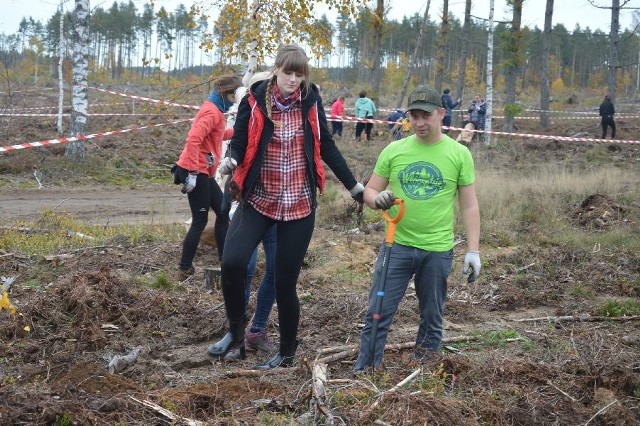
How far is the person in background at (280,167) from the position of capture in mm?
4574

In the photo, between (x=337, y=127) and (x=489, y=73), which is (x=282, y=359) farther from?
(x=337, y=127)

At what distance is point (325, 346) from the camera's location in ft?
18.2

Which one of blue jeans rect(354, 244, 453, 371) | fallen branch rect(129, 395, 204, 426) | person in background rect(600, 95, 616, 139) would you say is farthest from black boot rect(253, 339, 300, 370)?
person in background rect(600, 95, 616, 139)

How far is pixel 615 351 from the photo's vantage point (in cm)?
486

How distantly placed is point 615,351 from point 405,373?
1645 millimetres

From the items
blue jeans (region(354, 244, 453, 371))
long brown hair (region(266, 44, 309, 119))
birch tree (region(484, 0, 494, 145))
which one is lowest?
blue jeans (region(354, 244, 453, 371))

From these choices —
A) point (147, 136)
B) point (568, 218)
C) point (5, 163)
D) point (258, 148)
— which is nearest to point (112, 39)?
point (147, 136)

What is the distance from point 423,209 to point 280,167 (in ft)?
3.03

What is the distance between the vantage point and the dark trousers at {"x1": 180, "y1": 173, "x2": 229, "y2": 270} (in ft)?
23.3

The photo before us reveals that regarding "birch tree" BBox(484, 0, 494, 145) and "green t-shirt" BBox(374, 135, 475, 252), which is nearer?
"green t-shirt" BBox(374, 135, 475, 252)

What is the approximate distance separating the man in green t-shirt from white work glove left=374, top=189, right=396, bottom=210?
87mm

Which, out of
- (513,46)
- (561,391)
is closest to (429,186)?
(561,391)

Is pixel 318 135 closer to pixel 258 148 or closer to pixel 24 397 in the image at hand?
pixel 258 148

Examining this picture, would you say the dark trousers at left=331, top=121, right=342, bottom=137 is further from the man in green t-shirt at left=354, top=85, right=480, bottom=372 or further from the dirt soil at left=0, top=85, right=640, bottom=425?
the man in green t-shirt at left=354, top=85, right=480, bottom=372
